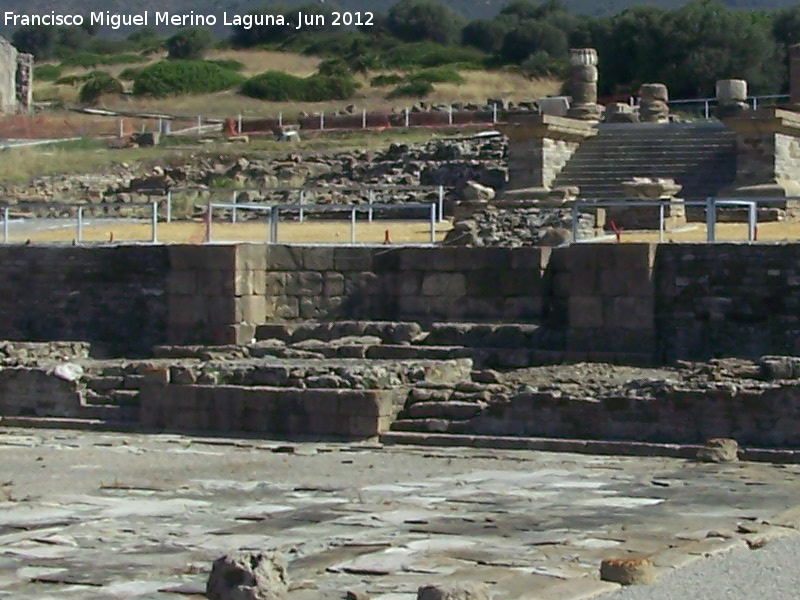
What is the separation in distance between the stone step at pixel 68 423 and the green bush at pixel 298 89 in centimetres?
4160

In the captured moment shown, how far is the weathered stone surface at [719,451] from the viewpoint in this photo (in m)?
17.8

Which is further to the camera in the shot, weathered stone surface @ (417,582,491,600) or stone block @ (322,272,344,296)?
stone block @ (322,272,344,296)

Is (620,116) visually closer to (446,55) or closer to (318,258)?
(318,258)

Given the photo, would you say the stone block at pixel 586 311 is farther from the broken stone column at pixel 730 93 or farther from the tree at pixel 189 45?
the tree at pixel 189 45

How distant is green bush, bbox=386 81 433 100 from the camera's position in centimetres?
6259

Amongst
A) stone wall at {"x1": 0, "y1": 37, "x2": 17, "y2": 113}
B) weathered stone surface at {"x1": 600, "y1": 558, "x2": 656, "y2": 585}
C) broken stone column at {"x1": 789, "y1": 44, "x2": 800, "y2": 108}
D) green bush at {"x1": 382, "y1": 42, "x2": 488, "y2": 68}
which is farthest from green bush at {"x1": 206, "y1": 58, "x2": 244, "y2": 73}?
weathered stone surface at {"x1": 600, "y1": 558, "x2": 656, "y2": 585}

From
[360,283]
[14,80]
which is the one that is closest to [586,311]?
[360,283]

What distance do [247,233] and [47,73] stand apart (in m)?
50.1

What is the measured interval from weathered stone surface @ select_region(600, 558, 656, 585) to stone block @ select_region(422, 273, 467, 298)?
12.0 meters

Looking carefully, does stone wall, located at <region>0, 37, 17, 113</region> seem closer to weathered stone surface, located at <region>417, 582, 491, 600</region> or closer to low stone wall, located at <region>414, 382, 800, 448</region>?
low stone wall, located at <region>414, 382, 800, 448</region>

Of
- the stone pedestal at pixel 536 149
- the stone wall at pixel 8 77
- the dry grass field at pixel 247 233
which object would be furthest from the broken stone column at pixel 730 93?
the stone wall at pixel 8 77

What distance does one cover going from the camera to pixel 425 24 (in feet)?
294

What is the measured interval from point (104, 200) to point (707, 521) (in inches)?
969

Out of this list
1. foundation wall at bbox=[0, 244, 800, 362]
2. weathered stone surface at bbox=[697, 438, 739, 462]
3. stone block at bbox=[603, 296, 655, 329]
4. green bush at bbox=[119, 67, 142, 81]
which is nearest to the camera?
weathered stone surface at bbox=[697, 438, 739, 462]
